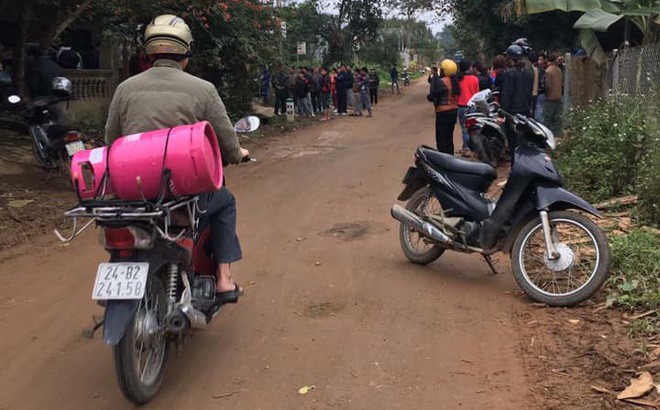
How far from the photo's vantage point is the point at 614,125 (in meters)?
8.02

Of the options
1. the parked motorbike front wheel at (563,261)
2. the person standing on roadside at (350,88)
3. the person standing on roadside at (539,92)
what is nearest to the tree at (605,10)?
the person standing on roadside at (539,92)

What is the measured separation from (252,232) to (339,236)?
941 mm

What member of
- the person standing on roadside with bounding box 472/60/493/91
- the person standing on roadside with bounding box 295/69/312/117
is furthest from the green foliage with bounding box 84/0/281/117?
the person standing on roadside with bounding box 472/60/493/91

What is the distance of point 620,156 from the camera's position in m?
7.53

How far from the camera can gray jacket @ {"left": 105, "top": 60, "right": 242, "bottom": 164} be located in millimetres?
3839

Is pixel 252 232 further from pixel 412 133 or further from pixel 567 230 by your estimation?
pixel 412 133

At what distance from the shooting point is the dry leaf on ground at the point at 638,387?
3.48 m

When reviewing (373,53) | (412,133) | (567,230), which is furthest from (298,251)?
(373,53)

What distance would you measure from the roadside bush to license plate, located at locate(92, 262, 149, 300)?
4774mm

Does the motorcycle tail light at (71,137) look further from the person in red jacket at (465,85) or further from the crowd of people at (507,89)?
the person in red jacket at (465,85)

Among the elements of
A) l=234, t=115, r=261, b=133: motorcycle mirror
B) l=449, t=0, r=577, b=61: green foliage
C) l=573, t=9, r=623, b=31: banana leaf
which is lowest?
l=234, t=115, r=261, b=133: motorcycle mirror

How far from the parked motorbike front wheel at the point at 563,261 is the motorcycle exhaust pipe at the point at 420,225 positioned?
0.72 m

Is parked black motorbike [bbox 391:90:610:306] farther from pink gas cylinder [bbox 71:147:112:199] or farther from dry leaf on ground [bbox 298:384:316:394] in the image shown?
pink gas cylinder [bbox 71:147:112:199]

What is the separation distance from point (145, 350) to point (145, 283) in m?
0.49
